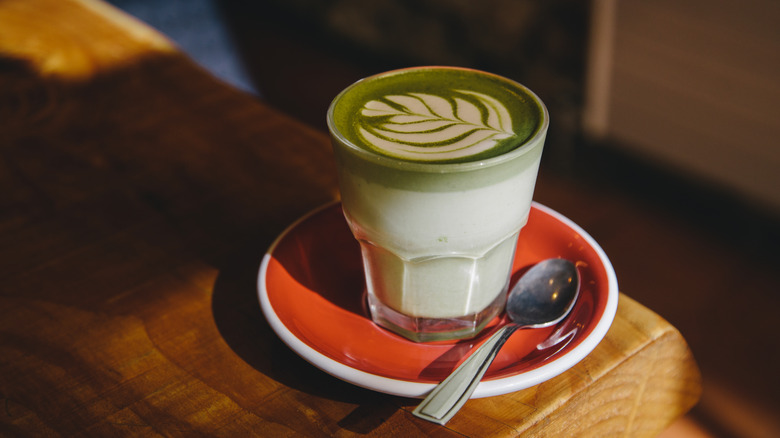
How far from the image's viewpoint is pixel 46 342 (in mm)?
547

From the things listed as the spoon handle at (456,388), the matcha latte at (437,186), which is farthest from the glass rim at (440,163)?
the spoon handle at (456,388)

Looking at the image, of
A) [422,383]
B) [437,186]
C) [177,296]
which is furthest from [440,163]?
[177,296]

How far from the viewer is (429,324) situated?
0.55m

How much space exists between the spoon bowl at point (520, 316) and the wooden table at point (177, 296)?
0.04 m

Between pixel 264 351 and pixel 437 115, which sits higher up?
pixel 437 115

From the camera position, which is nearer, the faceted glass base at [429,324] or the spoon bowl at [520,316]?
the spoon bowl at [520,316]

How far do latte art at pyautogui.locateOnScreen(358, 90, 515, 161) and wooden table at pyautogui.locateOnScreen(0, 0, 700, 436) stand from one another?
0.20 m

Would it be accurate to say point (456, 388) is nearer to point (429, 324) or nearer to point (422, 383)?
point (422, 383)

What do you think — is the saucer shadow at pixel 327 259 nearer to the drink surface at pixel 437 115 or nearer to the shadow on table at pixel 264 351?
the shadow on table at pixel 264 351

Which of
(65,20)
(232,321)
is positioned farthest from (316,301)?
(65,20)

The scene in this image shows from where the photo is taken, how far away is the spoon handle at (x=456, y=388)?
0.41m

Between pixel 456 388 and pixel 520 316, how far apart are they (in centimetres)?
14

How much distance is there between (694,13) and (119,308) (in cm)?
149

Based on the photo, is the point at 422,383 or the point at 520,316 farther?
the point at 520,316
